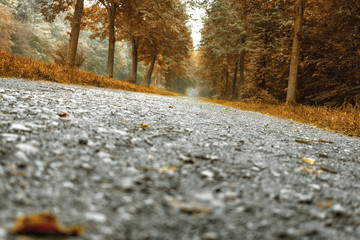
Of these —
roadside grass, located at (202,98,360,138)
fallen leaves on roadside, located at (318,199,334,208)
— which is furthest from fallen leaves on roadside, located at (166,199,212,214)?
roadside grass, located at (202,98,360,138)

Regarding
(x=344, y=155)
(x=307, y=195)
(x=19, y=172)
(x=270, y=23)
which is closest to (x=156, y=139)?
(x=19, y=172)

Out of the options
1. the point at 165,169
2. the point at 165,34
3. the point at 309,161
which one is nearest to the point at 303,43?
the point at 309,161

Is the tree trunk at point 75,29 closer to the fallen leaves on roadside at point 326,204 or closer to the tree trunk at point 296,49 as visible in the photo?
the tree trunk at point 296,49

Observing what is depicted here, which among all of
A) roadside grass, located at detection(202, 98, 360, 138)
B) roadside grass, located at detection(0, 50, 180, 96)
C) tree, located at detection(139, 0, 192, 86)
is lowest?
roadside grass, located at detection(202, 98, 360, 138)

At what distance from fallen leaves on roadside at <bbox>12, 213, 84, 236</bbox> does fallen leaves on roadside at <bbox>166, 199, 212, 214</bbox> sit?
53 centimetres

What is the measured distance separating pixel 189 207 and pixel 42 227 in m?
0.76

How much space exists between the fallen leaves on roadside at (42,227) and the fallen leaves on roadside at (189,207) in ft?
1.75

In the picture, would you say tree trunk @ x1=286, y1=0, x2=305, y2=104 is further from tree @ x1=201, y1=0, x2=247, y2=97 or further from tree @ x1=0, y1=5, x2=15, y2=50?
tree @ x1=0, y1=5, x2=15, y2=50

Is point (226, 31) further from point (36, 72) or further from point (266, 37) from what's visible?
point (36, 72)

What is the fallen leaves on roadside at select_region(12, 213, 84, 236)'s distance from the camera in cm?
89

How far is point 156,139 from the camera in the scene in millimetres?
2586

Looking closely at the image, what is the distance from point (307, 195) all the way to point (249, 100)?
1289 centimetres

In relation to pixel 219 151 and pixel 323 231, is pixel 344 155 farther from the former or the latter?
pixel 323 231

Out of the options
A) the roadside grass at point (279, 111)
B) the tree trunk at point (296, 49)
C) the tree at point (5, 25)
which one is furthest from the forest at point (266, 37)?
the roadside grass at point (279, 111)
